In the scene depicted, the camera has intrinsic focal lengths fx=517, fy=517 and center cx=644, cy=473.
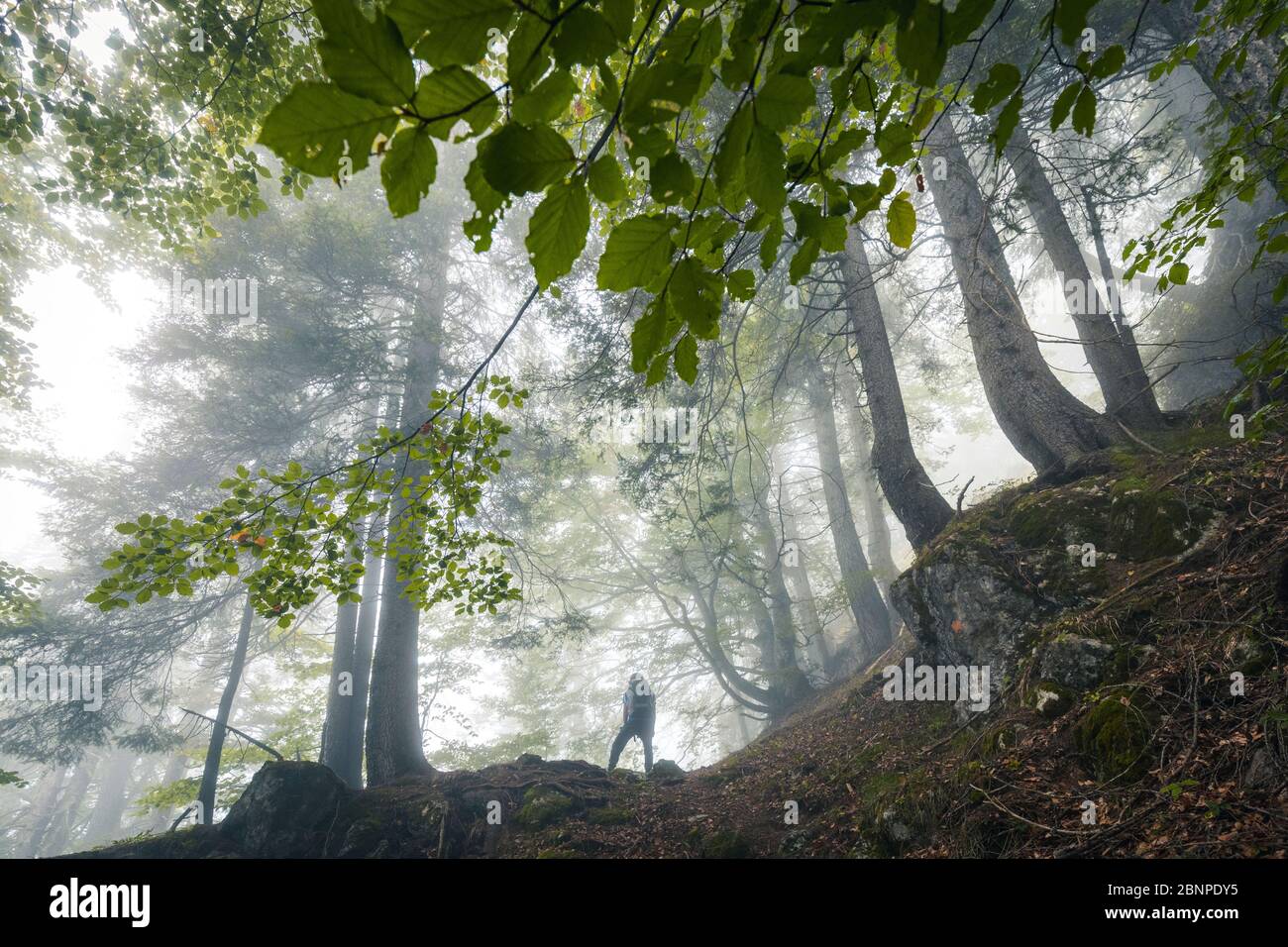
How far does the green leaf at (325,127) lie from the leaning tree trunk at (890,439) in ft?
18.6

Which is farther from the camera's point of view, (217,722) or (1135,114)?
(1135,114)

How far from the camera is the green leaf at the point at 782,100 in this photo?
2.60 ft

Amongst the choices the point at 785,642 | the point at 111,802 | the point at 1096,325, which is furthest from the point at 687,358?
the point at 111,802

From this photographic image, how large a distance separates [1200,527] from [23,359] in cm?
1685

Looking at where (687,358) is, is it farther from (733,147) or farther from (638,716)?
(638,716)

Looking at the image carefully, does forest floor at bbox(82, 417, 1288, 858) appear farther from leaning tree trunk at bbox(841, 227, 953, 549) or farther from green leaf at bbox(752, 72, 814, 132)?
green leaf at bbox(752, 72, 814, 132)

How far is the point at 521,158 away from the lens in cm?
74

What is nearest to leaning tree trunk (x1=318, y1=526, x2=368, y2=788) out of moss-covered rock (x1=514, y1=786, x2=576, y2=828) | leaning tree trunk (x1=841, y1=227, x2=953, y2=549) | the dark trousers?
the dark trousers

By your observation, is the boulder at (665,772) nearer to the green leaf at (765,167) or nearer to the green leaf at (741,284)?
the green leaf at (741,284)

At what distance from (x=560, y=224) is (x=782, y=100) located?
0.41m

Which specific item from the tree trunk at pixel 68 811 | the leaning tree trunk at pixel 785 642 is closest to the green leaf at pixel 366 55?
the leaning tree trunk at pixel 785 642

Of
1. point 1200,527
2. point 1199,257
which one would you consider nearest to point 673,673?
point 1200,527
